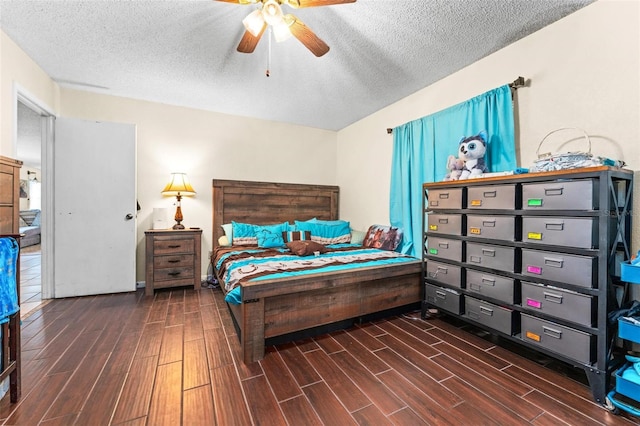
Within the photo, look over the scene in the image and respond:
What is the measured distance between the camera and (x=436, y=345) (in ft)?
6.91

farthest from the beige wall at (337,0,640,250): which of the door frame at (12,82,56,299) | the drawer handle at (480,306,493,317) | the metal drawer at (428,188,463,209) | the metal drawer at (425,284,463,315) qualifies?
the door frame at (12,82,56,299)

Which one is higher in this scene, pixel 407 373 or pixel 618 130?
pixel 618 130

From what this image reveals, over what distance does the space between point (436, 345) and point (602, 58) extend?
7.66 feet

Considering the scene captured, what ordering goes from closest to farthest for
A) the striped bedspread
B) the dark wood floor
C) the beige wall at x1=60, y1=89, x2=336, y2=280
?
the dark wood floor
the striped bedspread
the beige wall at x1=60, y1=89, x2=336, y2=280

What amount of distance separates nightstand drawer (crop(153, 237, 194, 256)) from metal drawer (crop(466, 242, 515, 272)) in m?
3.12

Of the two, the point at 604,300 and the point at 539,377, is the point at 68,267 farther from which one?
the point at 604,300

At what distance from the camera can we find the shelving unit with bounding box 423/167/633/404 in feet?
5.01

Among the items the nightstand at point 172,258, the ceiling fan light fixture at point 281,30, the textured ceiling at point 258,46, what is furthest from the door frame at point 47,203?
the ceiling fan light fixture at point 281,30

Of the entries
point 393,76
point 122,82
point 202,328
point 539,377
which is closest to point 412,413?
point 539,377

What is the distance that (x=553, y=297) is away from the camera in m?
1.70

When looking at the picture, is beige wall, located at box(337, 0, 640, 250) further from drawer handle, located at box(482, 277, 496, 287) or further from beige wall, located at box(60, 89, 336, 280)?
beige wall, located at box(60, 89, 336, 280)

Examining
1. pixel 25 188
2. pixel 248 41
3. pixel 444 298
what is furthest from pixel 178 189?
pixel 25 188

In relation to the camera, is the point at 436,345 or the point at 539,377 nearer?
the point at 539,377

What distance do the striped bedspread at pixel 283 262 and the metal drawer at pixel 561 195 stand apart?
1.20 m
